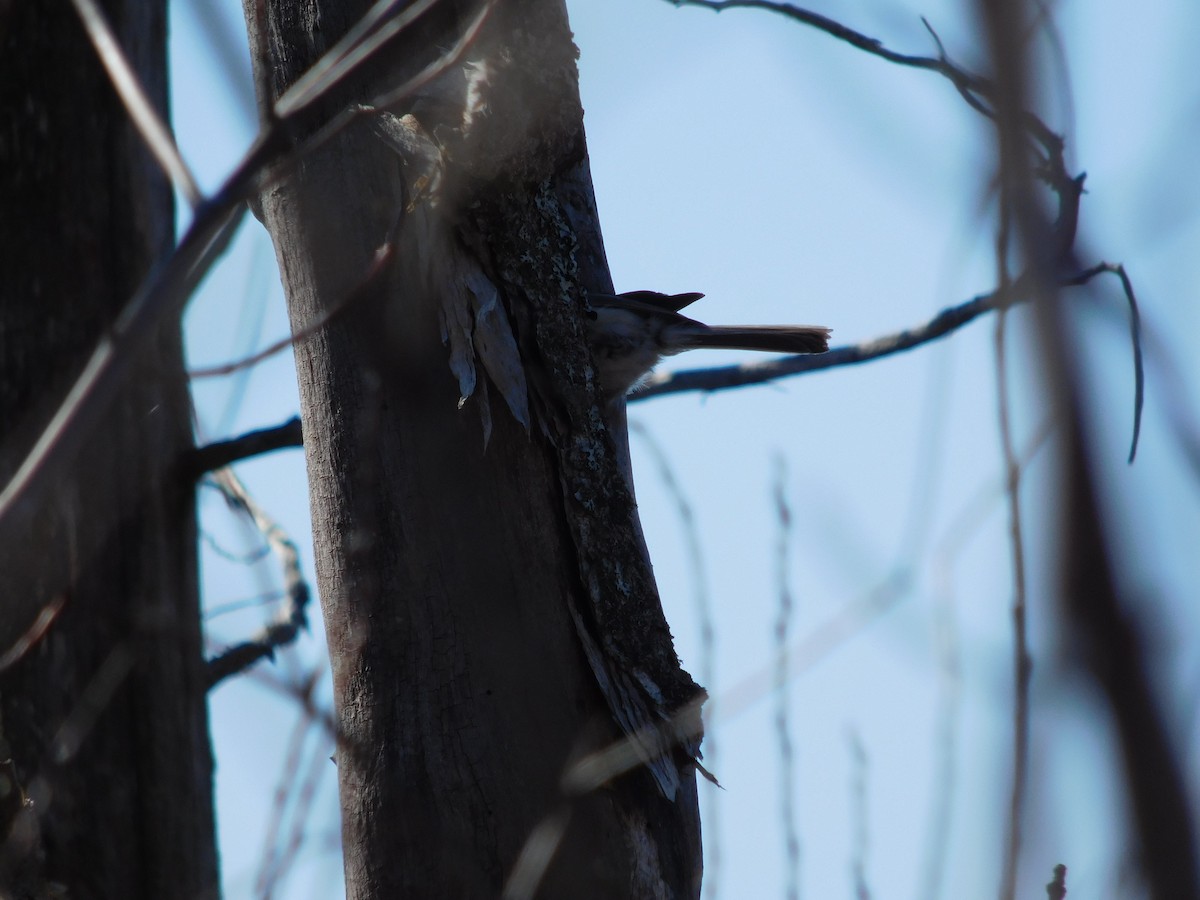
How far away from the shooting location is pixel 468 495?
1.99m

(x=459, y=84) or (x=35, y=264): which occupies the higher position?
(x=35, y=264)

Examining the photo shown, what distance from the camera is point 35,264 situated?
2691mm

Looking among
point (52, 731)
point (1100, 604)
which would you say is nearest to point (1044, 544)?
point (1100, 604)

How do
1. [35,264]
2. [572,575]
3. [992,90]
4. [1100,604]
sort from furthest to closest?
[35,264] < [572,575] < [992,90] < [1100,604]

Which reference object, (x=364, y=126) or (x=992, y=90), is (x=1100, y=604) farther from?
(x=364, y=126)

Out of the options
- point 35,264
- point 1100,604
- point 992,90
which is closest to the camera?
point 1100,604

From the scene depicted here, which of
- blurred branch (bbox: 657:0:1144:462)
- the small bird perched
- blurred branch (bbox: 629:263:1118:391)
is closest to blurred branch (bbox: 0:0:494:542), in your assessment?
blurred branch (bbox: 657:0:1144:462)

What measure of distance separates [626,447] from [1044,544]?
169cm

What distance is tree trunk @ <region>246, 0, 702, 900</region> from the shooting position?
191cm

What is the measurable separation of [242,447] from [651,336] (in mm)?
1035

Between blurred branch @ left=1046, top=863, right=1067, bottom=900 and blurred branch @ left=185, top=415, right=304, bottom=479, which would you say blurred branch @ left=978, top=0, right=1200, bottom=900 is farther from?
blurred branch @ left=185, top=415, right=304, bottom=479

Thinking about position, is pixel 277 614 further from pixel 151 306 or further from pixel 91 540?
pixel 151 306

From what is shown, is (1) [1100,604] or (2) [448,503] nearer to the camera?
(1) [1100,604]

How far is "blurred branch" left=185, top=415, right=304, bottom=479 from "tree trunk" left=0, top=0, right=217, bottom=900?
0.06 metres
